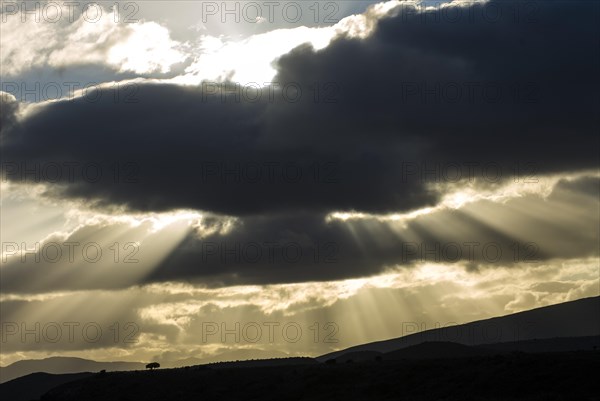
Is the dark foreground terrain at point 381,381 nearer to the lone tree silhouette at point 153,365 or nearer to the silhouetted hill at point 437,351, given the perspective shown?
the lone tree silhouette at point 153,365

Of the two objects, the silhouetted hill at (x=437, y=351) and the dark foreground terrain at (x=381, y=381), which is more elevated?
the silhouetted hill at (x=437, y=351)

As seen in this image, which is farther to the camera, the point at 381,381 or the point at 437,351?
the point at 437,351

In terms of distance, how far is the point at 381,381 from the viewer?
99.2 m

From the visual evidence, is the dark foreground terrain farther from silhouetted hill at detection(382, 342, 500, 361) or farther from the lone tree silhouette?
silhouetted hill at detection(382, 342, 500, 361)

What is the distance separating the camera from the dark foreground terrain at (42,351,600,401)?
83.6 metres

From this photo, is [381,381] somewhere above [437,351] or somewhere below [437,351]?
below

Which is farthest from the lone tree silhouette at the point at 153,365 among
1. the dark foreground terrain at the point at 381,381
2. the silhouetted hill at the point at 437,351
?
the silhouetted hill at the point at 437,351

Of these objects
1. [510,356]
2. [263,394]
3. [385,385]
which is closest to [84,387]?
[263,394]

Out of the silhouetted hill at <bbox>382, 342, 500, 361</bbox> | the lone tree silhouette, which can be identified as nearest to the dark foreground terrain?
the lone tree silhouette

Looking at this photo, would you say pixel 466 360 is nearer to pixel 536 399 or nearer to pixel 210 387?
pixel 536 399

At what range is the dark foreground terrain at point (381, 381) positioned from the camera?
274 ft

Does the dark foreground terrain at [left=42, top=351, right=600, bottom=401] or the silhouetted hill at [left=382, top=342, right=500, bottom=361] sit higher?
the silhouetted hill at [left=382, top=342, right=500, bottom=361]

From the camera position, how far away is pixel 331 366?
11419cm

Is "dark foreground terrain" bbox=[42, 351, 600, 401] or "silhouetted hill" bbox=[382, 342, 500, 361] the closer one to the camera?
"dark foreground terrain" bbox=[42, 351, 600, 401]
